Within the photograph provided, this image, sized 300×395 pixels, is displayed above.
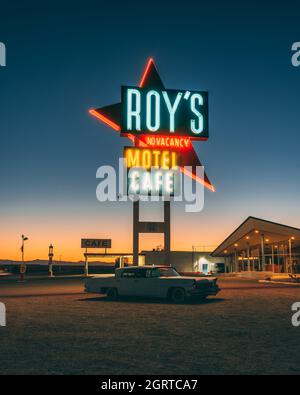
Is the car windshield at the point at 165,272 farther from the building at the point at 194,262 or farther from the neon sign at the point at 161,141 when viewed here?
the building at the point at 194,262

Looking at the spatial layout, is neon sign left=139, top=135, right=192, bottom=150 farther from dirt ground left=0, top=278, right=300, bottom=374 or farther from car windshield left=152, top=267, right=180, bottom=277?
dirt ground left=0, top=278, right=300, bottom=374

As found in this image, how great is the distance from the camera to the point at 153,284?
57.6ft

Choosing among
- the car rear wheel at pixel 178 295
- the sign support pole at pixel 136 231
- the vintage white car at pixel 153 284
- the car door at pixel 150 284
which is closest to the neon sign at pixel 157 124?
the sign support pole at pixel 136 231

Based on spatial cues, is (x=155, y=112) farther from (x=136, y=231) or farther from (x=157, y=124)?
(x=136, y=231)

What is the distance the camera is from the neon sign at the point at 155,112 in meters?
31.9

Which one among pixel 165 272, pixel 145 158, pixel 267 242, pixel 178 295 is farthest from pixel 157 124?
pixel 267 242

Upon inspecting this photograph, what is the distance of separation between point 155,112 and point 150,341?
24729 millimetres

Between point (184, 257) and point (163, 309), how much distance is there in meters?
59.7

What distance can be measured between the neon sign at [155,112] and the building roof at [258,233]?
1203cm

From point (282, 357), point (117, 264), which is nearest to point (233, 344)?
point (282, 357)

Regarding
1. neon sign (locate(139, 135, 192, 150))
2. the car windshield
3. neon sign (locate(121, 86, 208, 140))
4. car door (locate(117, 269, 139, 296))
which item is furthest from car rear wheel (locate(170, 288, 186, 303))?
neon sign (locate(139, 135, 192, 150))

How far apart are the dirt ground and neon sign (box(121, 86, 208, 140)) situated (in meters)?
18.8

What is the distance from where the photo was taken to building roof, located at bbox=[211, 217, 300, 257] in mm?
38938

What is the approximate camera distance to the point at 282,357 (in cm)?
755
